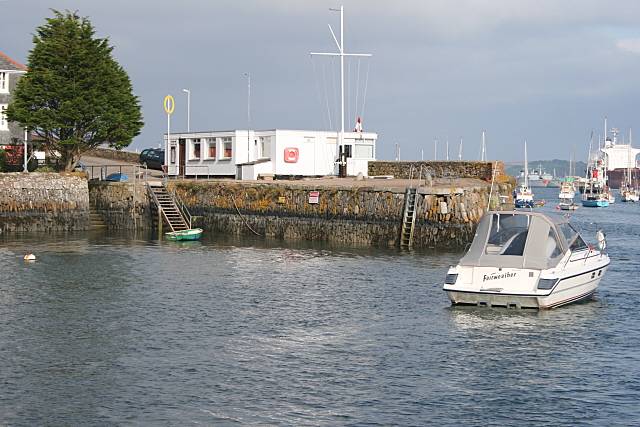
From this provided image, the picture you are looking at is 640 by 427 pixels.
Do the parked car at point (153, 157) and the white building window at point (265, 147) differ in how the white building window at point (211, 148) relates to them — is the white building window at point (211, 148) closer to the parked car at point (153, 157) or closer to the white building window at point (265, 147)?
the white building window at point (265, 147)

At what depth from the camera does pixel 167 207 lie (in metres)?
46.3

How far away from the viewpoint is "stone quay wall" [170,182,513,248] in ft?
122

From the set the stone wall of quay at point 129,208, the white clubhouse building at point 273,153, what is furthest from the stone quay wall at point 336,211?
the white clubhouse building at point 273,153

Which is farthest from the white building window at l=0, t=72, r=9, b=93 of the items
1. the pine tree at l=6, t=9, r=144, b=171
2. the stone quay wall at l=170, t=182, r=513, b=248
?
the stone quay wall at l=170, t=182, r=513, b=248

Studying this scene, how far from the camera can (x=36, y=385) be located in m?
14.6

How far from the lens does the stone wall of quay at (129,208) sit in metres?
47.0

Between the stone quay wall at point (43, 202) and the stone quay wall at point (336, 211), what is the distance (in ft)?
20.3

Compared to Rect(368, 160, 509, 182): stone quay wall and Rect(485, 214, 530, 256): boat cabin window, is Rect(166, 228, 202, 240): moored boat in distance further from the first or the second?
Rect(485, 214, 530, 256): boat cabin window

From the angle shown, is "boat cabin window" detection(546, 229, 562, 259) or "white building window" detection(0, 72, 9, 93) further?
"white building window" detection(0, 72, 9, 93)

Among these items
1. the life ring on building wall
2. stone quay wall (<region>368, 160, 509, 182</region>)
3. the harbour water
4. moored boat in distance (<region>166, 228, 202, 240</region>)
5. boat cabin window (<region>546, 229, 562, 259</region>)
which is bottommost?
the harbour water

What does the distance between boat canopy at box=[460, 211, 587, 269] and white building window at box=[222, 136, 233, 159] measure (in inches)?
1260

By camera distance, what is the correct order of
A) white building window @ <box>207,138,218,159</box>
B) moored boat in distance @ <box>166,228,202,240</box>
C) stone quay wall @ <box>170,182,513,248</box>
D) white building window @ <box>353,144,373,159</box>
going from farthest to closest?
white building window @ <box>207,138,218,159</box>, white building window @ <box>353,144,373,159</box>, moored boat in distance @ <box>166,228,202,240</box>, stone quay wall @ <box>170,182,513,248</box>

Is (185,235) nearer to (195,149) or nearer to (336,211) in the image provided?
(336,211)

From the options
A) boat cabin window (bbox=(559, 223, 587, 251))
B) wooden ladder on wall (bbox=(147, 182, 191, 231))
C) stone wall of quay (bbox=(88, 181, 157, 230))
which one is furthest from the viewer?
stone wall of quay (bbox=(88, 181, 157, 230))
